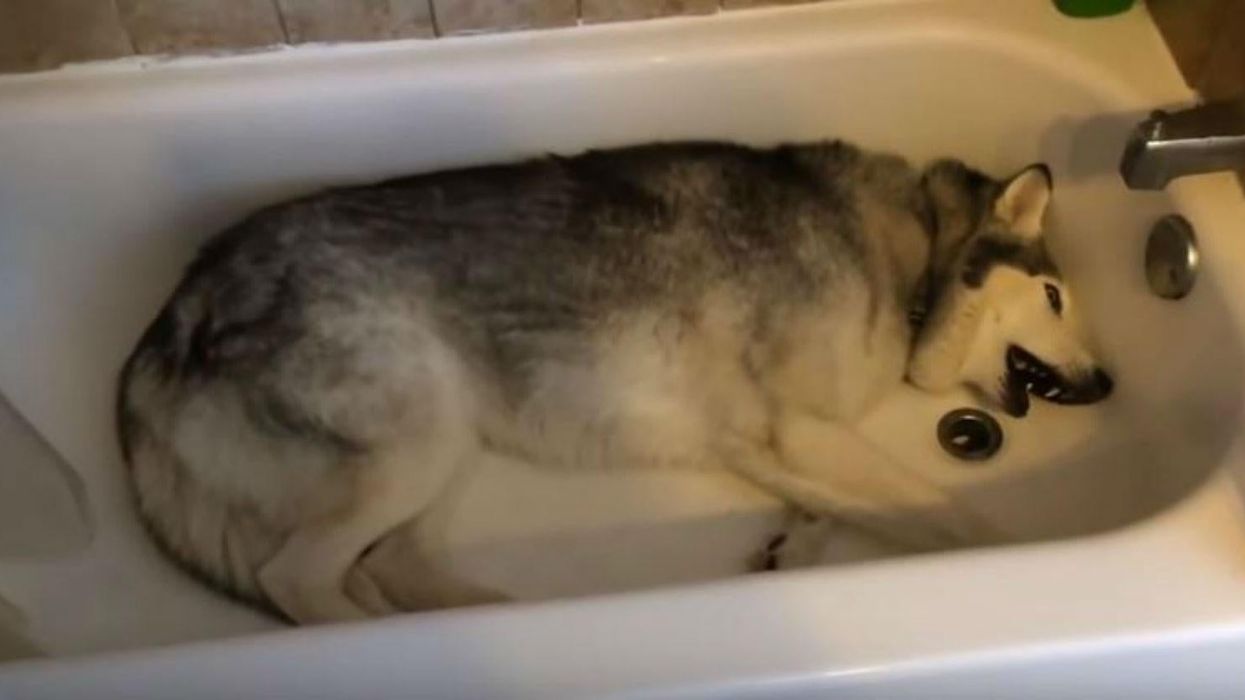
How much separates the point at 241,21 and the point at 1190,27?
986mm

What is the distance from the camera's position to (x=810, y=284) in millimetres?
1367

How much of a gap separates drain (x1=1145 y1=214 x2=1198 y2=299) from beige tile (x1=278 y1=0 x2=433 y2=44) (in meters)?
0.78

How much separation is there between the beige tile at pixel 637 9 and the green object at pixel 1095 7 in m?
0.39

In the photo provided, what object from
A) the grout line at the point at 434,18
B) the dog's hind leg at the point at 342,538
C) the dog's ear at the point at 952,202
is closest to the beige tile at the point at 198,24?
the grout line at the point at 434,18

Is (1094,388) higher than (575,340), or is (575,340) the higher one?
(575,340)

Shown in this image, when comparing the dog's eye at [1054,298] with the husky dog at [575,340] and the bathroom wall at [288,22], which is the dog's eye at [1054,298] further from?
the bathroom wall at [288,22]

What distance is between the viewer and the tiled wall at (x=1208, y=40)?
1.24 meters

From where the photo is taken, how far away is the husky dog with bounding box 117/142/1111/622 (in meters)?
1.27

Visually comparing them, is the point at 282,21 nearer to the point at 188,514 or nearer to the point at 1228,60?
the point at 188,514

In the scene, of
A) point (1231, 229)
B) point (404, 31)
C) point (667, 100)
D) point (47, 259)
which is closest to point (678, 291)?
point (667, 100)

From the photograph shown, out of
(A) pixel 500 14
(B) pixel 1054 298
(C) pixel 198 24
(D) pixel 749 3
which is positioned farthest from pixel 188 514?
(B) pixel 1054 298

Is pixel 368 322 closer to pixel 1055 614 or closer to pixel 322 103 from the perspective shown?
pixel 322 103

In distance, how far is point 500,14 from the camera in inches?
55.5

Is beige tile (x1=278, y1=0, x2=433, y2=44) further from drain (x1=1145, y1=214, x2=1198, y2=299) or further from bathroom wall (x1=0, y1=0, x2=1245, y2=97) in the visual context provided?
drain (x1=1145, y1=214, x2=1198, y2=299)
